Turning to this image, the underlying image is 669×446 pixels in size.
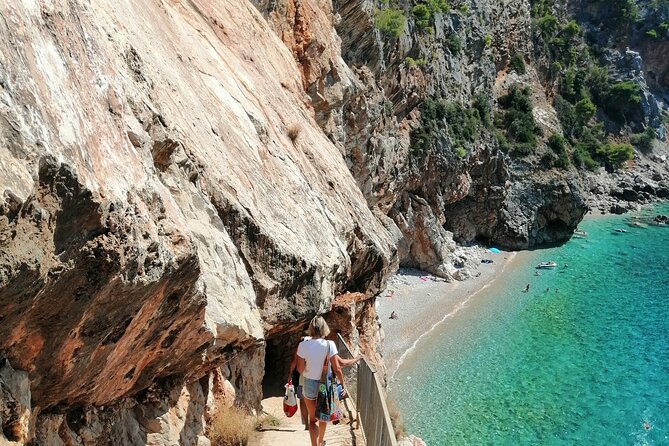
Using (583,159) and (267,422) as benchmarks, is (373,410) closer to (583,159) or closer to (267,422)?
(267,422)

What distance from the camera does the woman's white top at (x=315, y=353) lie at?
7.74 meters

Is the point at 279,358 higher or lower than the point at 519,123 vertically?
lower

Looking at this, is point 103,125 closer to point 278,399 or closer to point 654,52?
point 278,399

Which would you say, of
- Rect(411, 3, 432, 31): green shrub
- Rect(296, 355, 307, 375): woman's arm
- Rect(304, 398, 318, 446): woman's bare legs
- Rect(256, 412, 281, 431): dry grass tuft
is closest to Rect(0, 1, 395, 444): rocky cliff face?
Rect(256, 412, 281, 431): dry grass tuft

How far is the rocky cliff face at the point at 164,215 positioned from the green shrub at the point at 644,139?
73.0 meters

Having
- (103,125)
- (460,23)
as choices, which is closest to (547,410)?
(103,125)

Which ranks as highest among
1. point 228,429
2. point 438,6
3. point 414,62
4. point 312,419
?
point 438,6

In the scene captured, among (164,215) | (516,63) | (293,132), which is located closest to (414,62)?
(516,63)

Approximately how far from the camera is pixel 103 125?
5.01 metres

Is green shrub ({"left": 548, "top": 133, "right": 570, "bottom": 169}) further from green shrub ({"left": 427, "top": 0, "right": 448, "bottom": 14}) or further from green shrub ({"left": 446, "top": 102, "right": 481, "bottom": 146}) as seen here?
green shrub ({"left": 427, "top": 0, "right": 448, "bottom": 14})

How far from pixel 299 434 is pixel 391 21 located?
32.1 meters

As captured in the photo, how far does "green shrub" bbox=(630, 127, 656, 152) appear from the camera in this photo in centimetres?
7954

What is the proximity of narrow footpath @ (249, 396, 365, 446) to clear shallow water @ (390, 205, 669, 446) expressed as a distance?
14590 millimetres

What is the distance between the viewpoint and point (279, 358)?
13.2 m
